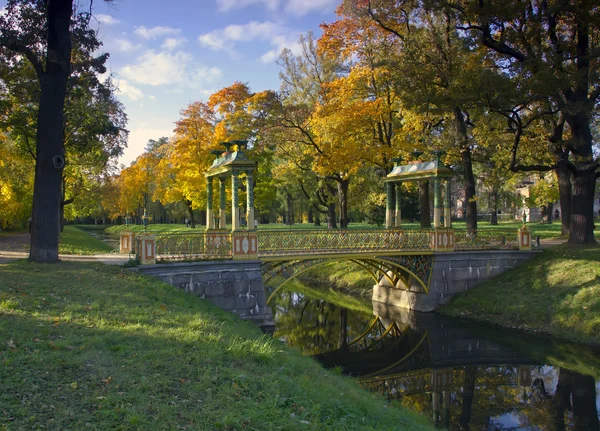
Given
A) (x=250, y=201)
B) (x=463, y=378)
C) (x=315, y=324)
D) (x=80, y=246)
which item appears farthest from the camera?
(x=80, y=246)

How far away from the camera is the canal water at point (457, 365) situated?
34.6 ft

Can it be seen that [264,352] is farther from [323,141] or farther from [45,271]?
[323,141]

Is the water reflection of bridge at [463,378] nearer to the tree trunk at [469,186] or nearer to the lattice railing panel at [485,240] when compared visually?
the lattice railing panel at [485,240]

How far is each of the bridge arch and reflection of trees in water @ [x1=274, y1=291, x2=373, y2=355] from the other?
1.35 meters

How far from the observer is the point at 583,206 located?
2111cm

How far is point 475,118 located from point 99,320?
18.4 meters

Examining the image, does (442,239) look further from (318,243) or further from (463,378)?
(463,378)

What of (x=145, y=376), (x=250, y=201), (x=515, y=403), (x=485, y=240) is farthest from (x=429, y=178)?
(x=145, y=376)

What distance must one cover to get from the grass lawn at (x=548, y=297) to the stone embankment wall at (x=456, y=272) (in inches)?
15.0

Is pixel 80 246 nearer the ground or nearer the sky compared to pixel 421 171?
nearer the ground

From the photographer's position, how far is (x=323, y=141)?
23.5 m

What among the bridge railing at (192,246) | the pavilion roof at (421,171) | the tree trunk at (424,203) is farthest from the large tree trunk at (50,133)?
the tree trunk at (424,203)

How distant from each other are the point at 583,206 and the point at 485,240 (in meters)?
4.55

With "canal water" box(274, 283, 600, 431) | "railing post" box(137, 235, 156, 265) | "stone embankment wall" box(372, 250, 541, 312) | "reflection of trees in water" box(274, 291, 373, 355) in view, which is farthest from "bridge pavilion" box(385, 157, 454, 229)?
"railing post" box(137, 235, 156, 265)
